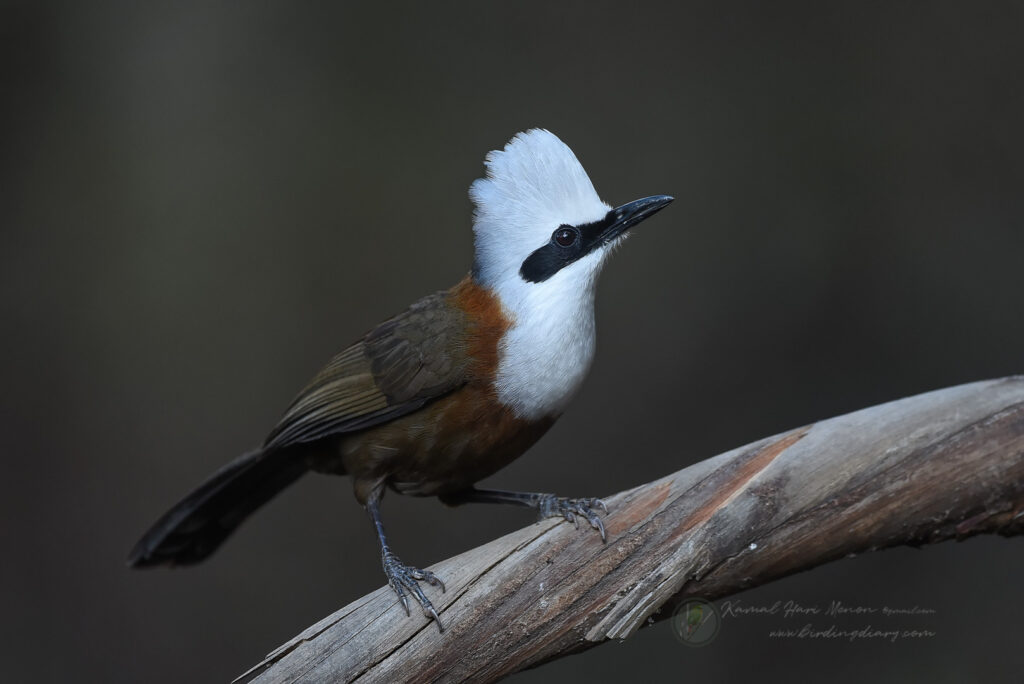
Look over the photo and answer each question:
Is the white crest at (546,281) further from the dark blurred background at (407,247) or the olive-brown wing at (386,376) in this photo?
the dark blurred background at (407,247)

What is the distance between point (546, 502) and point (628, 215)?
91 centimetres

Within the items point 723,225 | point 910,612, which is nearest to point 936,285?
point 723,225

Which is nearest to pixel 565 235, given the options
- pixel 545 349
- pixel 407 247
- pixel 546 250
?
pixel 546 250

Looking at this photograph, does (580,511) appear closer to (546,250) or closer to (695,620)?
(695,620)

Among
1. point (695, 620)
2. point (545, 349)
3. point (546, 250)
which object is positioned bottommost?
point (695, 620)

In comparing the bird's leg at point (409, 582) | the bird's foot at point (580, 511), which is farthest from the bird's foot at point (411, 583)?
the bird's foot at point (580, 511)

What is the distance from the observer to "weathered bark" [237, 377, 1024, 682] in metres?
2.61

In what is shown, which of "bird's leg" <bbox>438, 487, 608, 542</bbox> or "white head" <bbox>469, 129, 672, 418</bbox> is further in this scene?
"white head" <bbox>469, 129, 672, 418</bbox>

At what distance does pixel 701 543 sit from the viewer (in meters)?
2.62

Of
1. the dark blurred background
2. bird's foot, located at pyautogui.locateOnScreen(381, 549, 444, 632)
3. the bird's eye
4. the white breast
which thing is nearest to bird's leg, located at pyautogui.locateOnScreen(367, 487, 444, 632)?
bird's foot, located at pyautogui.locateOnScreen(381, 549, 444, 632)

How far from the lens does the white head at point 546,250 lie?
2885mm

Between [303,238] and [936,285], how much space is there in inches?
125

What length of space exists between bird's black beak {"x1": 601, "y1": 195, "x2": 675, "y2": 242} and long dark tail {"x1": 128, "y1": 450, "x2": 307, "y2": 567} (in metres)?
1.39

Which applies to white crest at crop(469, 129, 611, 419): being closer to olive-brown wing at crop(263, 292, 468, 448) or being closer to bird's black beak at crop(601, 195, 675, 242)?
bird's black beak at crop(601, 195, 675, 242)
